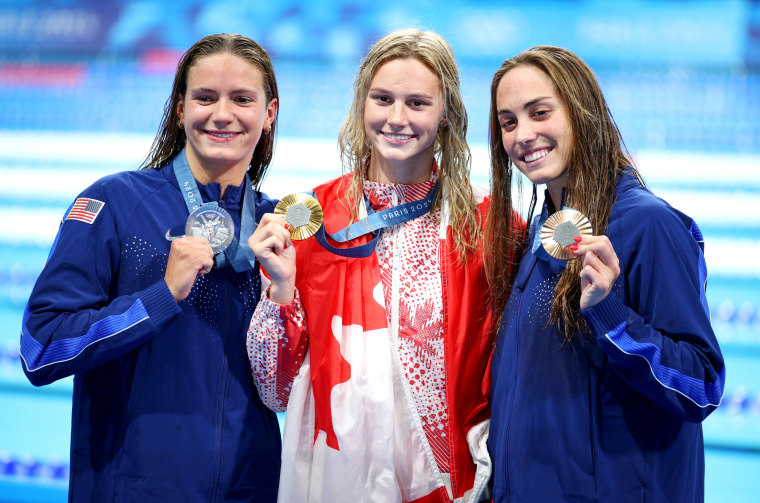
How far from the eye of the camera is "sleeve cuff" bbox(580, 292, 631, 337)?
1.53 metres

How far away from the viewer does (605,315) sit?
5.02ft

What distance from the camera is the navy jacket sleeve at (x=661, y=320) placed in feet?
5.03

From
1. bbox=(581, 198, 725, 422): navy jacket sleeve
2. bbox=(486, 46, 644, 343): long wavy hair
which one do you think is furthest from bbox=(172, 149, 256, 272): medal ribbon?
bbox=(581, 198, 725, 422): navy jacket sleeve

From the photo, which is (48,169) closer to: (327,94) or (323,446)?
(327,94)

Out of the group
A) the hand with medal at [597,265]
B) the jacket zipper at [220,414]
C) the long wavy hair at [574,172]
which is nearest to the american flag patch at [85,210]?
the jacket zipper at [220,414]

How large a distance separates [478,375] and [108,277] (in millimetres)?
946

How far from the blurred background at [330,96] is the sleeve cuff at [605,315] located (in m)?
2.87

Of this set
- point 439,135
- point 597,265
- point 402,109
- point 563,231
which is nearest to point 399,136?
point 402,109

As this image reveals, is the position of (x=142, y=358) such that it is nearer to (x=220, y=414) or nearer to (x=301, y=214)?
(x=220, y=414)

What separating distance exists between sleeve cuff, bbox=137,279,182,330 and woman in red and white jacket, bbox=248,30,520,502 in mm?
213

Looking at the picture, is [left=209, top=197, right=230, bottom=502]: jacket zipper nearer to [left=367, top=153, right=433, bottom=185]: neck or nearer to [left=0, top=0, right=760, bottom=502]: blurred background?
[left=367, top=153, right=433, bottom=185]: neck

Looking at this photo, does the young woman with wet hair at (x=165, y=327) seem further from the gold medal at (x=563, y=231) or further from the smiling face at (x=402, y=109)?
the gold medal at (x=563, y=231)

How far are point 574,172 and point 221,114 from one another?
89cm

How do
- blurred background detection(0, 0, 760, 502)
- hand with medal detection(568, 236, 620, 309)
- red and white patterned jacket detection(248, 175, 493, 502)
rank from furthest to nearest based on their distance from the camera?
blurred background detection(0, 0, 760, 502), red and white patterned jacket detection(248, 175, 493, 502), hand with medal detection(568, 236, 620, 309)
